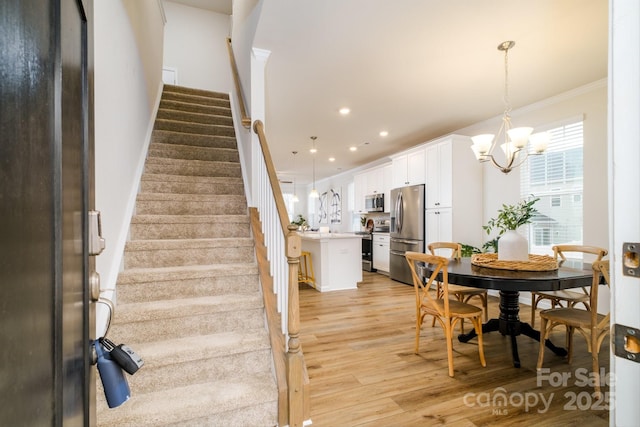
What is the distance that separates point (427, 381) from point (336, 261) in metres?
2.93

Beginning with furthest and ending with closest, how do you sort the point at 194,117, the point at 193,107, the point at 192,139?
1. the point at 193,107
2. the point at 194,117
3. the point at 192,139

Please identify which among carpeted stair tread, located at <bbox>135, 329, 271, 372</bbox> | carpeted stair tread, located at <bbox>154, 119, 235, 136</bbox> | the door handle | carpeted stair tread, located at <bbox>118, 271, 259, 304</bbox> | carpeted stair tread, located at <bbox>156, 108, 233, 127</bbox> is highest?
carpeted stair tread, located at <bbox>156, 108, 233, 127</bbox>

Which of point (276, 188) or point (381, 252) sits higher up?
point (276, 188)

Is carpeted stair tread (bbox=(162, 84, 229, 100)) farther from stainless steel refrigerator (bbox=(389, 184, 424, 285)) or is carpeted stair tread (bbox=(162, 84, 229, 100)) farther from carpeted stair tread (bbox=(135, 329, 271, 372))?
carpeted stair tread (bbox=(135, 329, 271, 372))

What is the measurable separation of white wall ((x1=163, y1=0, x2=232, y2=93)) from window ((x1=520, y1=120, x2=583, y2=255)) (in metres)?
6.00

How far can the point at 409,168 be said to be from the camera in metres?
5.72

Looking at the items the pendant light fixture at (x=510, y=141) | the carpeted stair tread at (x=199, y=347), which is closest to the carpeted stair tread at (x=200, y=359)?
the carpeted stair tread at (x=199, y=347)

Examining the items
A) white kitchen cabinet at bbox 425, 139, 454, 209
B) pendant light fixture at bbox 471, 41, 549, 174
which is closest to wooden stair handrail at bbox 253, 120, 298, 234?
pendant light fixture at bbox 471, 41, 549, 174

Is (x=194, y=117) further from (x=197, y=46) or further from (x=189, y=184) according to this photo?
(x=197, y=46)

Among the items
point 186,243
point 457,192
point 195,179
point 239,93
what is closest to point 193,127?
point 239,93

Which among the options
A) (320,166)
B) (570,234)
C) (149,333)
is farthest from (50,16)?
(320,166)

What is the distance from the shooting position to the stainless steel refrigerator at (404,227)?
5352 mm

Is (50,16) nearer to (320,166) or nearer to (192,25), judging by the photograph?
(192,25)

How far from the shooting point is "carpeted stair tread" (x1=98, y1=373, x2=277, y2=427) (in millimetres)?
1495
